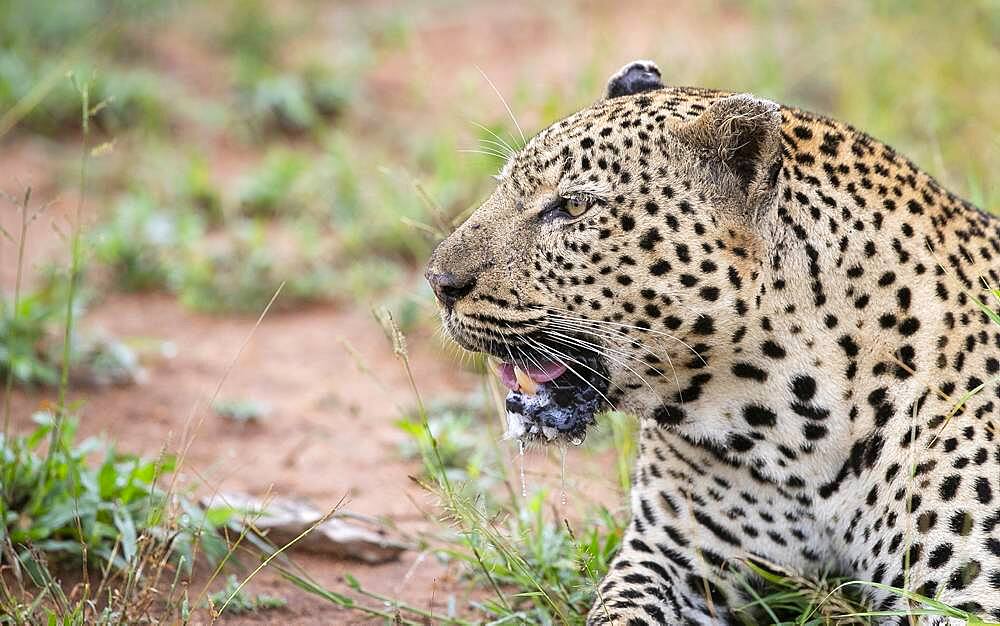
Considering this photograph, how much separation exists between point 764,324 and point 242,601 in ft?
6.96

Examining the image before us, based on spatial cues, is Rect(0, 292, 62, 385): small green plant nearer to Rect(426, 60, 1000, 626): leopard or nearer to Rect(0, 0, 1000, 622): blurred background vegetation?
Rect(0, 0, 1000, 622): blurred background vegetation

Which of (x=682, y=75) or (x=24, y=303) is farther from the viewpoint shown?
(x=682, y=75)

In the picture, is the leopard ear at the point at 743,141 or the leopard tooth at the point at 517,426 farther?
the leopard tooth at the point at 517,426

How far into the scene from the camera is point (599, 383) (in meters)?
4.29

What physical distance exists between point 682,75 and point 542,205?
5614mm

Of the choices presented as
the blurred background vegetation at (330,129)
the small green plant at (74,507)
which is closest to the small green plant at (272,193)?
the blurred background vegetation at (330,129)

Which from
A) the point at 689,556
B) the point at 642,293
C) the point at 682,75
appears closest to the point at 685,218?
the point at 642,293

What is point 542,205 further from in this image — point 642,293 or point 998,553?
point 998,553

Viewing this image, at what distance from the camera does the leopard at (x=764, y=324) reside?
4.02m

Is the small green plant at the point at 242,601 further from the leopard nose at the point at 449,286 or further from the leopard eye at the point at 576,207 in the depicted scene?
the leopard eye at the point at 576,207

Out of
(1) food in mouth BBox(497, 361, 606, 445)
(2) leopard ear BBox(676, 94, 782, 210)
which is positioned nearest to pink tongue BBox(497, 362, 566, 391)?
(1) food in mouth BBox(497, 361, 606, 445)

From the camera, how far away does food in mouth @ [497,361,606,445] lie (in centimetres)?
435

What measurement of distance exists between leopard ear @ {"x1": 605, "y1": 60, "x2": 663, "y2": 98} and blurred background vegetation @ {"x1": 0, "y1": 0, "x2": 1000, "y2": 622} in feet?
5.03

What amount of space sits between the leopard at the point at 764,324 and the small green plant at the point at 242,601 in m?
1.23
